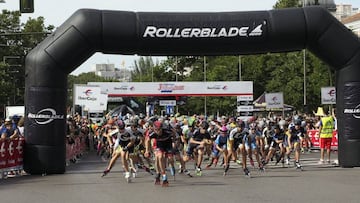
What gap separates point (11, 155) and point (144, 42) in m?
4.94

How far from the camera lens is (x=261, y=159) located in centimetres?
2117

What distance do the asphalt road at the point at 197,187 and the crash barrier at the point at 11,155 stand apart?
0.42 m

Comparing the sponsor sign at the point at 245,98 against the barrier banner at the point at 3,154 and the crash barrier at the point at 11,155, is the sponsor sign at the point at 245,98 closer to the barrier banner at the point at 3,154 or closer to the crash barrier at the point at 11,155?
the crash barrier at the point at 11,155

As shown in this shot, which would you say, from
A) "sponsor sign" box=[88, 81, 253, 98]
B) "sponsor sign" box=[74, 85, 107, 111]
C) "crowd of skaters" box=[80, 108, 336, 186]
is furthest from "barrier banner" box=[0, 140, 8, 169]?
"sponsor sign" box=[88, 81, 253, 98]

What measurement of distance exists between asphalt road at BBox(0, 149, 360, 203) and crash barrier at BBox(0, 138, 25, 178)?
425mm

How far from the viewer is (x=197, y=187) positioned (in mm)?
14484

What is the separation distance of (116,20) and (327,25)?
6.07 m

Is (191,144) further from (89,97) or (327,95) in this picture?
(327,95)

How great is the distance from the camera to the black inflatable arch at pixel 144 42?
57.8 feet

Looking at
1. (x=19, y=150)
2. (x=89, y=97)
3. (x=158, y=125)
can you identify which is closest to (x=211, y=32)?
(x=158, y=125)

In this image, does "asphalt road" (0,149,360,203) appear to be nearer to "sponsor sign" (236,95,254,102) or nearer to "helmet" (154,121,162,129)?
"helmet" (154,121,162,129)

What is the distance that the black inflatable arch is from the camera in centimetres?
1761

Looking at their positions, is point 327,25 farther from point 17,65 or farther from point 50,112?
point 17,65

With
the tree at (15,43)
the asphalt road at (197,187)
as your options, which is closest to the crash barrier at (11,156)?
the asphalt road at (197,187)
